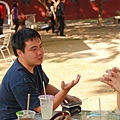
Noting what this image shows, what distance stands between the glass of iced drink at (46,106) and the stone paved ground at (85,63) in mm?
2313

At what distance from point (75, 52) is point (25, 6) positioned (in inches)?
659

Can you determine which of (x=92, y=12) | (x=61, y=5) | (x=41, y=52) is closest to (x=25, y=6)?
(x=92, y=12)

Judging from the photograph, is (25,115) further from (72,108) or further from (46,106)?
(72,108)

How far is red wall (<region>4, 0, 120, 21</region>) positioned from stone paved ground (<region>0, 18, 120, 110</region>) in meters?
12.2

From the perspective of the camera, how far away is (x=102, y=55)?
11.2 meters

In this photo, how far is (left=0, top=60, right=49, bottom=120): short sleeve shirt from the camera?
2801 millimetres

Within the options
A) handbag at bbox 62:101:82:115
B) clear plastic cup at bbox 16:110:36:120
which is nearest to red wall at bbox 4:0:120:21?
handbag at bbox 62:101:82:115

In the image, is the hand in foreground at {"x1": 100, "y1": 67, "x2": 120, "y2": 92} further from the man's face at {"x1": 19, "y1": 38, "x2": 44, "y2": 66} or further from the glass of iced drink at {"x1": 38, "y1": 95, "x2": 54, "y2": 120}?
the man's face at {"x1": 19, "y1": 38, "x2": 44, "y2": 66}

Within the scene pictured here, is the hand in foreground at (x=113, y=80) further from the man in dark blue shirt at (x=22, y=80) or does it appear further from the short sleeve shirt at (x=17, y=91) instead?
the short sleeve shirt at (x=17, y=91)

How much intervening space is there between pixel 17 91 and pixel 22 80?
0.30ft

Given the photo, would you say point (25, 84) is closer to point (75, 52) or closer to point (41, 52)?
point (41, 52)

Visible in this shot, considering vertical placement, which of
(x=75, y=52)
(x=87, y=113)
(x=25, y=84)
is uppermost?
(x=25, y=84)

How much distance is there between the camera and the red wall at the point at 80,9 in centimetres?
2804

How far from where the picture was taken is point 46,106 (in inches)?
104
